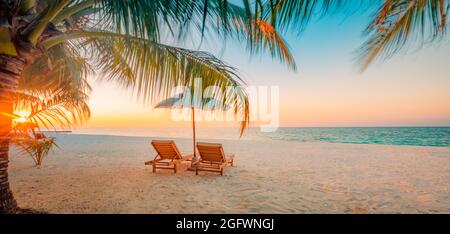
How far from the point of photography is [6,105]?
2.16 meters

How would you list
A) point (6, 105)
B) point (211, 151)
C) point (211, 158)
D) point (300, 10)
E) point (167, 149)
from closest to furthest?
point (300, 10)
point (6, 105)
point (211, 151)
point (211, 158)
point (167, 149)

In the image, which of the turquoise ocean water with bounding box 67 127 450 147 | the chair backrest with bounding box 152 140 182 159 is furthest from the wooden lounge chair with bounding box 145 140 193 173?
the turquoise ocean water with bounding box 67 127 450 147

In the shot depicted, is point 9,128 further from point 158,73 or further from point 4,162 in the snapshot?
point 158,73

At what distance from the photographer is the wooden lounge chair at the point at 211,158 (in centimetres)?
542

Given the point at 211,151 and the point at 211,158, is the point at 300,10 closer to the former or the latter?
the point at 211,151

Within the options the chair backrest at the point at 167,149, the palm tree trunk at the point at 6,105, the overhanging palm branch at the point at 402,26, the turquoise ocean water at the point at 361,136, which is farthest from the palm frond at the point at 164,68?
the turquoise ocean water at the point at 361,136

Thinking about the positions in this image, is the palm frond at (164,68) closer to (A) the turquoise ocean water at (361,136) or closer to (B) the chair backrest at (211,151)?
(B) the chair backrest at (211,151)

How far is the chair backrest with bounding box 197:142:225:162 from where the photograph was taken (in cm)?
538

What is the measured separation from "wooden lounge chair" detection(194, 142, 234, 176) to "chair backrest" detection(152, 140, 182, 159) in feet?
A: 2.29

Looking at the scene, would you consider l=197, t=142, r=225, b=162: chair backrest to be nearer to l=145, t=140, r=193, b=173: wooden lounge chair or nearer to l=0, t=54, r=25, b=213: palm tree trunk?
l=145, t=140, r=193, b=173: wooden lounge chair

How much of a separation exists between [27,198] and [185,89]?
3.38 meters

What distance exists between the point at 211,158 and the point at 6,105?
418cm

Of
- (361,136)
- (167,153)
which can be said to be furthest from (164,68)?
(361,136)
